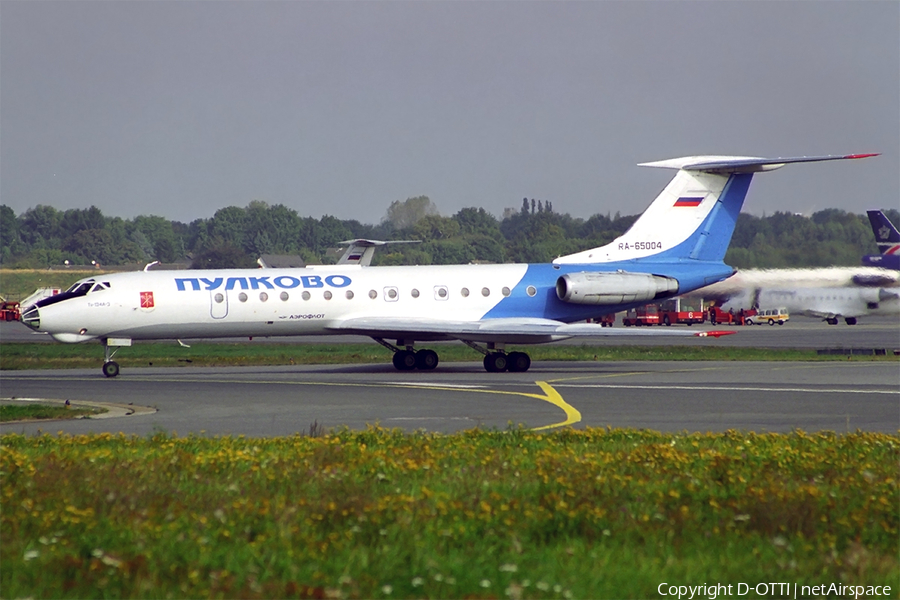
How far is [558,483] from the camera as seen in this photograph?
8594mm

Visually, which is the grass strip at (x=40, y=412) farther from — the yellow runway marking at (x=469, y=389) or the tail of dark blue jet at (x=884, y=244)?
the tail of dark blue jet at (x=884, y=244)

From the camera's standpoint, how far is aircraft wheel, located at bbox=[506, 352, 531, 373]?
28.2 meters

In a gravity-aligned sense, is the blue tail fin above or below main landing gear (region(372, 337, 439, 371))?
above

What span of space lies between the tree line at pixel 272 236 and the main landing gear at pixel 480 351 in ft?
125

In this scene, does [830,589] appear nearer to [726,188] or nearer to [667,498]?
[667,498]

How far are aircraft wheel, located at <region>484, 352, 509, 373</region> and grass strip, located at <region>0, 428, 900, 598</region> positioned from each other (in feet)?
57.4

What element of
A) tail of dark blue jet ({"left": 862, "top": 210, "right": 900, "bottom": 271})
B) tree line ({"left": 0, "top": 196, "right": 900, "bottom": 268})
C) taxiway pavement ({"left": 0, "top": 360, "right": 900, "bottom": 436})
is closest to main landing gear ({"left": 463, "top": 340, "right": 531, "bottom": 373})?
taxiway pavement ({"left": 0, "top": 360, "right": 900, "bottom": 436})

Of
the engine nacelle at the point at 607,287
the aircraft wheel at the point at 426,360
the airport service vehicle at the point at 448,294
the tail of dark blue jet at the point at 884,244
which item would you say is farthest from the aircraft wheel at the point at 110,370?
the tail of dark blue jet at the point at 884,244

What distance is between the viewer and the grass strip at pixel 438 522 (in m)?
6.01

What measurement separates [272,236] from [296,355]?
87.2m

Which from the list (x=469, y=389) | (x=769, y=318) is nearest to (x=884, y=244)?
(x=469, y=389)

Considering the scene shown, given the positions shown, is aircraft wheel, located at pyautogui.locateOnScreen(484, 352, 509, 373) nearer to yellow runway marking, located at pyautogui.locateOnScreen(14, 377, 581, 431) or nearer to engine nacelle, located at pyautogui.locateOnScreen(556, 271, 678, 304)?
engine nacelle, located at pyautogui.locateOnScreen(556, 271, 678, 304)

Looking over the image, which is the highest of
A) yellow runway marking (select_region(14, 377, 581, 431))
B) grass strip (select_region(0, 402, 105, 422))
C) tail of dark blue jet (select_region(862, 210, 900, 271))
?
tail of dark blue jet (select_region(862, 210, 900, 271))

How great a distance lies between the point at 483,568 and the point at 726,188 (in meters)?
26.2
